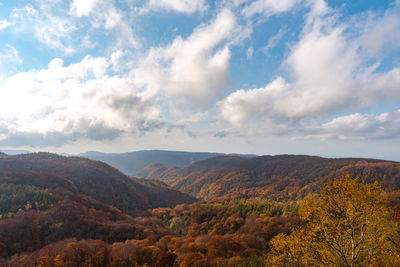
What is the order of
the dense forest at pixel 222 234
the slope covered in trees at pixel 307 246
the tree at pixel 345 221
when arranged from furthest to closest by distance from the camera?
the dense forest at pixel 222 234 < the slope covered in trees at pixel 307 246 < the tree at pixel 345 221

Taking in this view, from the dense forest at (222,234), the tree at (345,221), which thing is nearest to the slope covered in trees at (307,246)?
the tree at (345,221)

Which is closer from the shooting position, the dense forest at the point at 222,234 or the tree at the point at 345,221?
the tree at the point at 345,221

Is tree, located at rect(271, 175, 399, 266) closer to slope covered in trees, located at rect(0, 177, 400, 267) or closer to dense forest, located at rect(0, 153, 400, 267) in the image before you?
slope covered in trees, located at rect(0, 177, 400, 267)

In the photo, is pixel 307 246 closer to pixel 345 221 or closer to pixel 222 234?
pixel 345 221

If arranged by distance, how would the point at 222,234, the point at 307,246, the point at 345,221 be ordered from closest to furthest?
the point at 345,221 → the point at 307,246 → the point at 222,234

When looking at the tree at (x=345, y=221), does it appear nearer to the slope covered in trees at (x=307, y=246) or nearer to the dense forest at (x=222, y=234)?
the slope covered in trees at (x=307, y=246)

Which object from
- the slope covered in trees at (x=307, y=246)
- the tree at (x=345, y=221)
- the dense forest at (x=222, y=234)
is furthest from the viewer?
the dense forest at (x=222, y=234)

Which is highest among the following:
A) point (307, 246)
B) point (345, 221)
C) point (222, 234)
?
point (345, 221)

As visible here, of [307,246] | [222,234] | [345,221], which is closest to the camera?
[345,221]

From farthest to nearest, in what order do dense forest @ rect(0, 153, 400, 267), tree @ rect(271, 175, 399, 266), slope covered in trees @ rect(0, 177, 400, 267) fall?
dense forest @ rect(0, 153, 400, 267) → slope covered in trees @ rect(0, 177, 400, 267) → tree @ rect(271, 175, 399, 266)

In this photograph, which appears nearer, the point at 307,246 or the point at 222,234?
the point at 307,246

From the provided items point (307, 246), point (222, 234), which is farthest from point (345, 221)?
point (222, 234)

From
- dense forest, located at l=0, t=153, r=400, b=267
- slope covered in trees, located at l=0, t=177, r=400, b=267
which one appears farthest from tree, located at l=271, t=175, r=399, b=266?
dense forest, located at l=0, t=153, r=400, b=267
